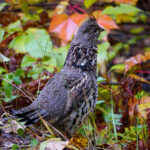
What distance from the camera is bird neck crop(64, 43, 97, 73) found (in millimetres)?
3590

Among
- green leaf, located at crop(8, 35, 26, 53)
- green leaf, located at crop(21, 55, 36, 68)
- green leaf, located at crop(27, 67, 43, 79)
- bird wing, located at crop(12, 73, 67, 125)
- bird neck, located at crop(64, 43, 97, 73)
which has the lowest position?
bird wing, located at crop(12, 73, 67, 125)

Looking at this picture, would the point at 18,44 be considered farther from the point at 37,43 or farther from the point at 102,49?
the point at 102,49

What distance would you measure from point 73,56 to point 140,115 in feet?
3.35

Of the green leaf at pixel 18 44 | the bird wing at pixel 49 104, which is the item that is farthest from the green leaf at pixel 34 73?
the bird wing at pixel 49 104

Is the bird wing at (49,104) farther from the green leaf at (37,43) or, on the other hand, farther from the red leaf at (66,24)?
the red leaf at (66,24)

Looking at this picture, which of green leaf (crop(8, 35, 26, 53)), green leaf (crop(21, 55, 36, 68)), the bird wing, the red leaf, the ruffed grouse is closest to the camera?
the bird wing

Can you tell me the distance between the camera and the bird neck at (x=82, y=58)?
11.8 feet

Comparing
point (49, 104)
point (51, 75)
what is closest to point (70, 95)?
point (49, 104)

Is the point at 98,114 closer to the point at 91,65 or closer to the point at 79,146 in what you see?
the point at 91,65

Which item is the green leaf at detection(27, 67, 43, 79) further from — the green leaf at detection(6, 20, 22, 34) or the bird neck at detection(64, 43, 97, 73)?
the bird neck at detection(64, 43, 97, 73)

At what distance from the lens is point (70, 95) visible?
3275 mm

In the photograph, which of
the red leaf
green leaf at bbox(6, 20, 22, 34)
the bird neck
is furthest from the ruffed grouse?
green leaf at bbox(6, 20, 22, 34)

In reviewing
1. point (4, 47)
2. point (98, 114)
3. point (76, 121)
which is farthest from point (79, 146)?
point (98, 114)

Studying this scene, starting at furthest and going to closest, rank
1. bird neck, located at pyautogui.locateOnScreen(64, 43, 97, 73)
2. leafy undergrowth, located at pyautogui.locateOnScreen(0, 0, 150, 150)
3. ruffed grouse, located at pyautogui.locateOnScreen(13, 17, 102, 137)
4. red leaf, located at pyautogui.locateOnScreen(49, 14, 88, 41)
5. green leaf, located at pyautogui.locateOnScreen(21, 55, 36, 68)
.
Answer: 1. red leaf, located at pyautogui.locateOnScreen(49, 14, 88, 41)
2. green leaf, located at pyautogui.locateOnScreen(21, 55, 36, 68)
3. bird neck, located at pyautogui.locateOnScreen(64, 43, 97, 73)
4. leafy undergrowth, located at pyautogui.locateOnScreen(0, 0, 150, 150)
5. ruffed grouse, located at pyautogui.locateOnScreen(13, 17, 102, 137)
